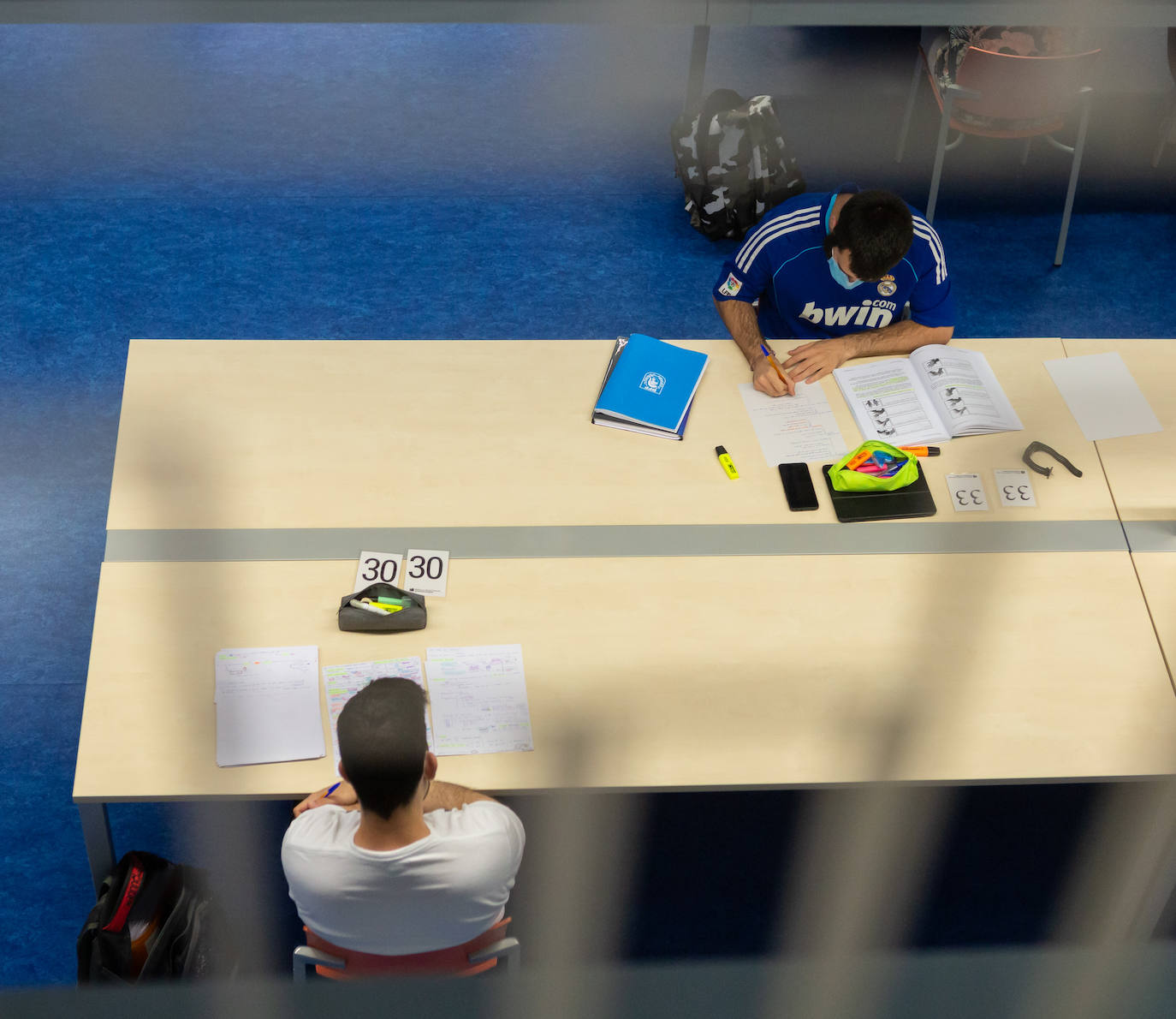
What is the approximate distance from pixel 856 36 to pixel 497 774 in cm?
363

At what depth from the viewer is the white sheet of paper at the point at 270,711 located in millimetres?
2031

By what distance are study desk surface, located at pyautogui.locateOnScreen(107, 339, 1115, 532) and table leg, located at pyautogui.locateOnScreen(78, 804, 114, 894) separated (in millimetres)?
553

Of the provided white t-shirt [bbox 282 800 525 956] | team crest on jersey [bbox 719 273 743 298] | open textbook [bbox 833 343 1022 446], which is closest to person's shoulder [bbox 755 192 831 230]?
team crest on jersey [bbox 719 273 743 298]

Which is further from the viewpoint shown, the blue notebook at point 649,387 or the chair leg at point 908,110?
the chair leg at point 908,110

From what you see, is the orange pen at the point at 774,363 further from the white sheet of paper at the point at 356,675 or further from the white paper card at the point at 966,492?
the white sheet of paper at the point at 356,675

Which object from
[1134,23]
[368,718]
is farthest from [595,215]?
[1134,23]

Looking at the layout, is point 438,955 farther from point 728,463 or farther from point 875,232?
point 875,232

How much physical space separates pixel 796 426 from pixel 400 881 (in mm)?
1378

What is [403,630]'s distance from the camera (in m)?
2.21

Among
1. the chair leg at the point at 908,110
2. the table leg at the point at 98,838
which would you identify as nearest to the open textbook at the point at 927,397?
the chair leg at the point at 908,110

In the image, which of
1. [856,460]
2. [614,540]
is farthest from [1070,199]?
[614,540]

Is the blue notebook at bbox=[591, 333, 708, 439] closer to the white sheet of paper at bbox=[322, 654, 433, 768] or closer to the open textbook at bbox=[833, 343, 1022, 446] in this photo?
the open textbook at bbox=[833, 343, 1022, 446]

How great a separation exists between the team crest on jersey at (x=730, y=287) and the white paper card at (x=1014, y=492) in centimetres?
84

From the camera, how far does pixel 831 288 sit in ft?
9.36
